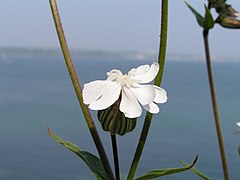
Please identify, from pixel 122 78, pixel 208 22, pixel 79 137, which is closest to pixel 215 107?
pixel 208 22

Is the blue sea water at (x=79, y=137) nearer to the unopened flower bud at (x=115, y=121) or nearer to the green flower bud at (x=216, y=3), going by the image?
the green flower bud at (x=216, y=3)

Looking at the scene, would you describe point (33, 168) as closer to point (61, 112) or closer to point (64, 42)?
point (61, 112)

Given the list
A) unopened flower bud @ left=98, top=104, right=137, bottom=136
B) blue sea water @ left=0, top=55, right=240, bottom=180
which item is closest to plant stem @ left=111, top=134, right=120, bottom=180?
unopened flower bud @ left=98, top=104, right=137, bottom=136

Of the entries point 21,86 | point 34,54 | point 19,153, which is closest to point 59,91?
point 21,86

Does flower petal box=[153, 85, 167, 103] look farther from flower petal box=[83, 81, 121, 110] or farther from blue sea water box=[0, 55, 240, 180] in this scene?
blue sea water box=[0, 55, 240, 180]

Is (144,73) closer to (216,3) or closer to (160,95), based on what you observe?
(160,95)

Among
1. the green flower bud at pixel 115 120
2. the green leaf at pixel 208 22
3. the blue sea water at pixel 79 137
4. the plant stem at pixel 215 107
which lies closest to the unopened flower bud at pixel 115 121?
the green flower bud at pixel 115 120

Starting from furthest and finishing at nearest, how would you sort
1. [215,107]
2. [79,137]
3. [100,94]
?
[79,137], [215,107], [100,94]
